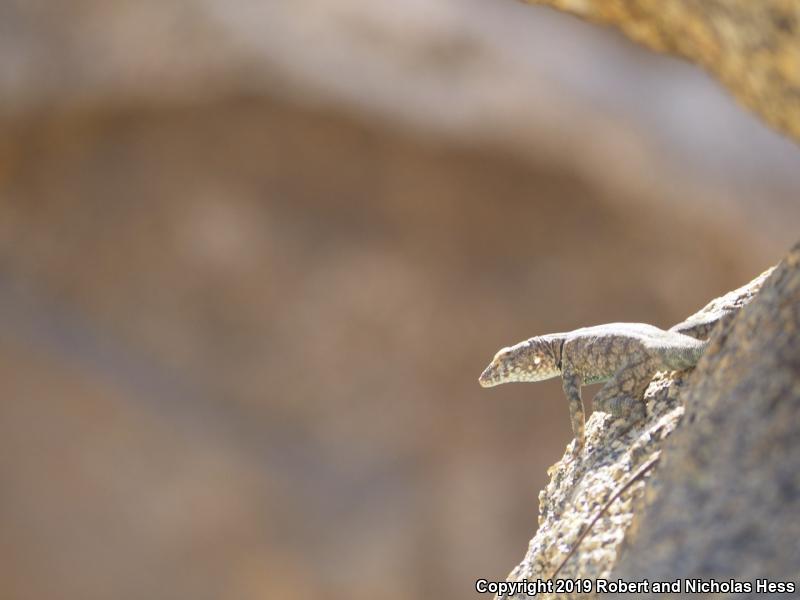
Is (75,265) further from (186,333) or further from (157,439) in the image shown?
(157,439)

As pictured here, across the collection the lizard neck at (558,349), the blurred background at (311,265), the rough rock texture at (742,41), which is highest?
the blurred background at (311,265)

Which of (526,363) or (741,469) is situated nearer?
(741,469)

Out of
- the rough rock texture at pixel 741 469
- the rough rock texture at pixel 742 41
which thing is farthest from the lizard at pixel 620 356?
the rough rock texture at pixel 742 41

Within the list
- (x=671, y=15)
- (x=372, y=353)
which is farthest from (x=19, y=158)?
(x=671, y=15)

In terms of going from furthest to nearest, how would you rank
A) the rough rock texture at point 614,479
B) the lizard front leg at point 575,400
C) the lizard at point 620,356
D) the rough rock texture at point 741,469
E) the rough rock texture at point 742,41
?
the lizard front leg at point 575,400
the lizard at point 620,356
the rough rock texture at point 614,479
the rough rock texture at point 741,469
the rough rock texture at point 742,41

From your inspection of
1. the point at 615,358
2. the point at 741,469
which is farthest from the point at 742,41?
the point at 615,358

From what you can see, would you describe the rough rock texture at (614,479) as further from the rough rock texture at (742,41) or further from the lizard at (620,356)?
the rough rock texture at (742,41)

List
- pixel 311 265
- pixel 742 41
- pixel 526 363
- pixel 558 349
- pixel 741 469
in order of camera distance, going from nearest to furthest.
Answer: pixel 742 41, pixel 741 469, pixel 558 349, pixel 526 363, pixel 311 265

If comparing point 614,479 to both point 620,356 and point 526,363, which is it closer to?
point 620,356

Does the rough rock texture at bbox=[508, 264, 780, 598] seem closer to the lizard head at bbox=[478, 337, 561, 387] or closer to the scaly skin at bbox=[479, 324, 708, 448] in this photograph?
the scaly skin at bbox=[479, 324, 708, 448]
